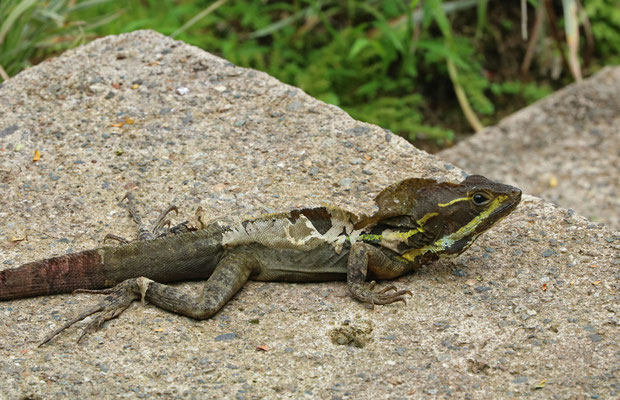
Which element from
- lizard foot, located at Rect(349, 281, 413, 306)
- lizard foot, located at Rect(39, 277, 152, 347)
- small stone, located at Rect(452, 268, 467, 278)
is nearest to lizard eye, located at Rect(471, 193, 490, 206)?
small stone, located at Rect(452, 268, 467, 278)

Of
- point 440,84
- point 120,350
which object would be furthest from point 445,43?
point 120,350

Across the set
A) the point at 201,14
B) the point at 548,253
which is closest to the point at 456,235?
the point at 548,253

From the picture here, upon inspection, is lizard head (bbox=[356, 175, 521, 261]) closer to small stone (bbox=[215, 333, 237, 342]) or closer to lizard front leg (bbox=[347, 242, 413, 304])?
lizard front leg (bbox=[347, 242, 413, 304])

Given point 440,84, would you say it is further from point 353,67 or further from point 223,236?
point 223,236

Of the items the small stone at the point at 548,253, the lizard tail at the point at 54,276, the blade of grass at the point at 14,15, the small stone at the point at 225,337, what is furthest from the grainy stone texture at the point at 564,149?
the lizard tail at the point at 54,276

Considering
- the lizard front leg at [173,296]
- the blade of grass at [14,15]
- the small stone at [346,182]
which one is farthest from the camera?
the blade of grass at [14,15]

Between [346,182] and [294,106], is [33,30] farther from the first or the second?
[346,182]

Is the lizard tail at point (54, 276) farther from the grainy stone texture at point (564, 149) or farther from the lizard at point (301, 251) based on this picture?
the grainy stone texture at point (564, 149)
